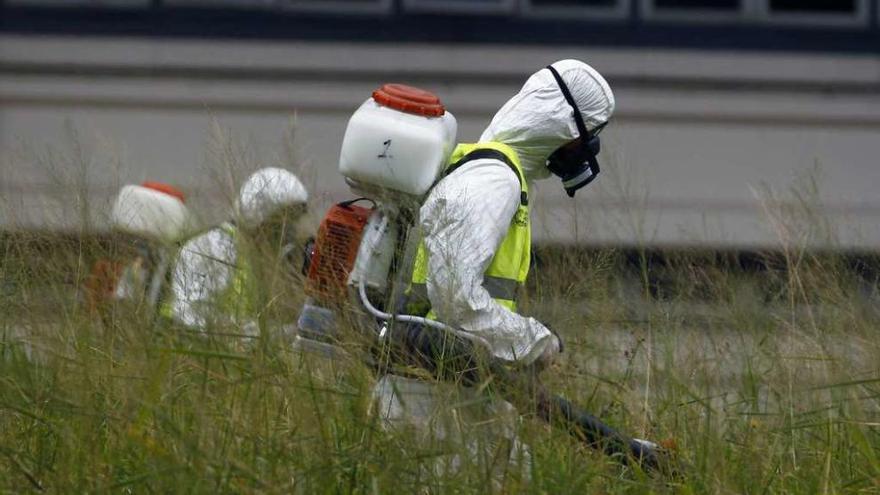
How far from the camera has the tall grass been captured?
4.44 meters

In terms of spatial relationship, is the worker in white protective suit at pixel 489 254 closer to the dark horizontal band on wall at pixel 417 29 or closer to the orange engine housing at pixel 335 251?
the orange engine housing at pixel 335 251

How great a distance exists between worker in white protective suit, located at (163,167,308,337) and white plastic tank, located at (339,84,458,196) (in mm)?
472

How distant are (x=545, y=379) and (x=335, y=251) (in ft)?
2.59

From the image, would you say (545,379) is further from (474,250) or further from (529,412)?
(474,250)

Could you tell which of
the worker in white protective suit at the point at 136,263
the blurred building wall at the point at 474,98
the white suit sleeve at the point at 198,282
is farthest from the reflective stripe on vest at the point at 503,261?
the blurred building wall at the point at 474,98

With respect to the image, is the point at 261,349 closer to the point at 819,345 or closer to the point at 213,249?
the point at 213,249

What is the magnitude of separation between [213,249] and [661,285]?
1.51m

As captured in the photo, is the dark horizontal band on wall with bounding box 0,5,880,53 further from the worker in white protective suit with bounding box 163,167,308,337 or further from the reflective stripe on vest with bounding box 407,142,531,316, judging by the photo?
the reflective stripe on vest with bounding box 407,142,531,316

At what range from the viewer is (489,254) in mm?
4539

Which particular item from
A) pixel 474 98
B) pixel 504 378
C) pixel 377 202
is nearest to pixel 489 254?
pixel 504 378

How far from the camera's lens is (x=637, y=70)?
1123cm

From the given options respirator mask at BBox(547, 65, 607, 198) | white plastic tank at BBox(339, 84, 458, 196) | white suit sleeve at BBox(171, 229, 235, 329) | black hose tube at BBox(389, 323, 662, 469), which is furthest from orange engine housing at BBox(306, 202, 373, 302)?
respirator mask at BBox(547, 65, 607, 198)

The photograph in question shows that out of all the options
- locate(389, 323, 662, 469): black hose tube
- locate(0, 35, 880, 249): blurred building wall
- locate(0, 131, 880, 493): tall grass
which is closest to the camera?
locate(0, 131, 880, 493): tall grass

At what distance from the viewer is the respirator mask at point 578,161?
5023 millimetres
